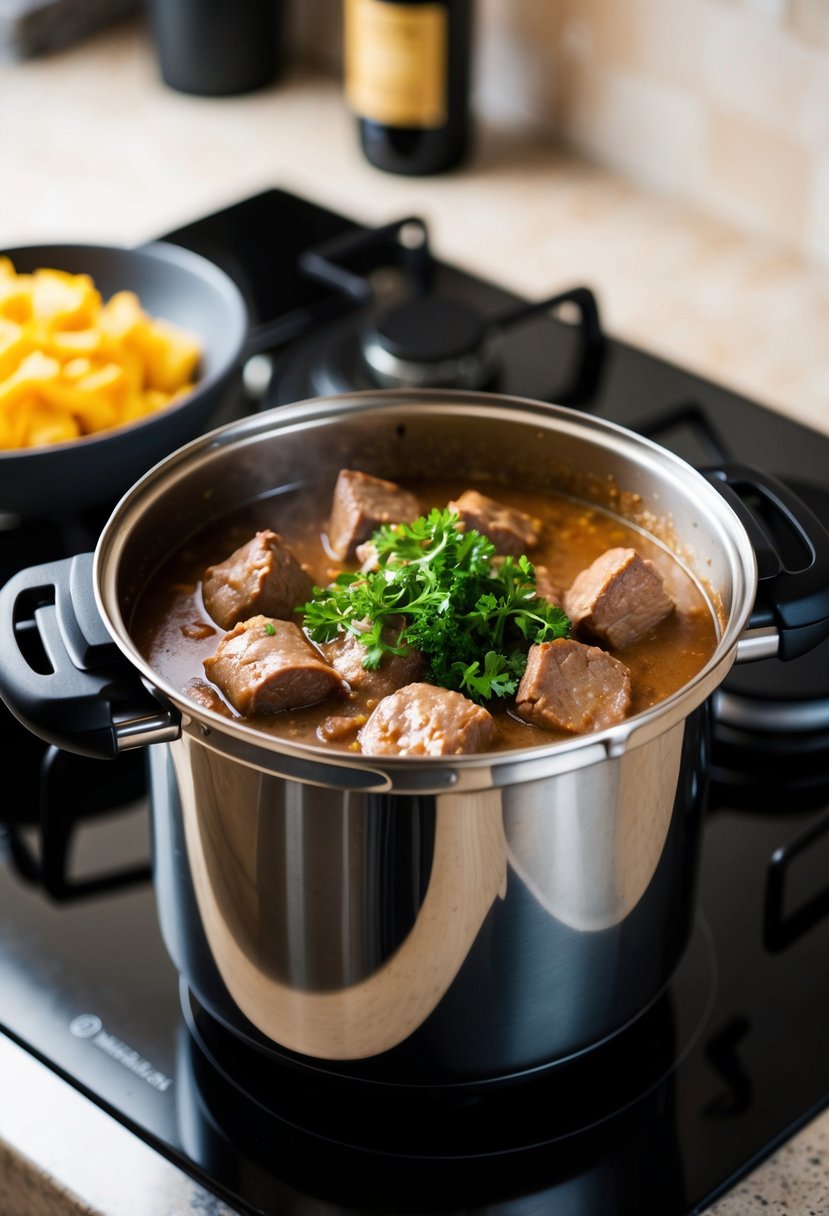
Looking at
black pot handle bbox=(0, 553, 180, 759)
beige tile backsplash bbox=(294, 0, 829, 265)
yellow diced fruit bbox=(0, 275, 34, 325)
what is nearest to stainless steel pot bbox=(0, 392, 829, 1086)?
black pot handle bbox=(0, 553, 180, 759)

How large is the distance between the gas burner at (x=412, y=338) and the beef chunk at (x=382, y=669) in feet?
1.87

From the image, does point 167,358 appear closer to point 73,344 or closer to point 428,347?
point 73,344

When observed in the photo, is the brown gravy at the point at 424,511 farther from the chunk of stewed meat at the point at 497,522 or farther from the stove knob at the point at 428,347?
the stove knob at the point at 428,347

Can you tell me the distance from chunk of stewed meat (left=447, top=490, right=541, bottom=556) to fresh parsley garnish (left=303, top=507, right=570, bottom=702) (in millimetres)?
80

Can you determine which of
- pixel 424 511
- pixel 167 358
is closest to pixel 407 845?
pixel 424 511

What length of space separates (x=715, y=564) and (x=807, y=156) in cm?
109

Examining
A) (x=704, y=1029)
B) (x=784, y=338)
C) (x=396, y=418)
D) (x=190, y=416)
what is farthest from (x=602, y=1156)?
(x=784, y=338)

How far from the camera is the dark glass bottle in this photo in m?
1.91

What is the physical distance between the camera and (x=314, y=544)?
1175mm

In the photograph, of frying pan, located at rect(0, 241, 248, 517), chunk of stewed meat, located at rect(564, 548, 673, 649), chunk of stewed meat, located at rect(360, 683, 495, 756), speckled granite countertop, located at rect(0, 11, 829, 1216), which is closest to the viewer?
chunk of stewed meat, located at rect(360, 683, 495, 756)

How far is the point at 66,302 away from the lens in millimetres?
1465

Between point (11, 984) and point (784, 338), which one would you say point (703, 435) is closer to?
point (784, 338)

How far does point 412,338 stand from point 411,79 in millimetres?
587

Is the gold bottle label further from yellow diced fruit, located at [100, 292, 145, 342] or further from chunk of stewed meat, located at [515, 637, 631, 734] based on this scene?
chunk of stewed meat, located at [515, 637, 631, 734]
